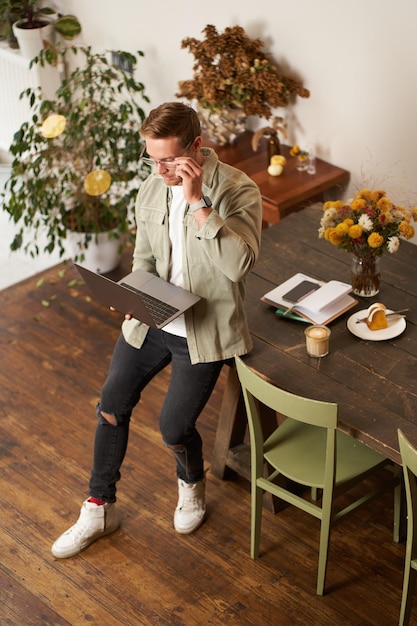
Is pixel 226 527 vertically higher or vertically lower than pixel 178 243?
lower

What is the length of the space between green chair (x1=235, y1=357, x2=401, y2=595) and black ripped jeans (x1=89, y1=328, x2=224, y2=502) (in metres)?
0.19

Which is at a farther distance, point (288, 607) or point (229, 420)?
point (229, 420)

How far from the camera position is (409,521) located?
2459 mm

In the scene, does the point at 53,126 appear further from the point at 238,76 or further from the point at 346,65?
the point at 346,65

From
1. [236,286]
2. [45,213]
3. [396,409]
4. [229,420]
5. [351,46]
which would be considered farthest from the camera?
[45,213]

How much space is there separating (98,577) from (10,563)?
313 mm

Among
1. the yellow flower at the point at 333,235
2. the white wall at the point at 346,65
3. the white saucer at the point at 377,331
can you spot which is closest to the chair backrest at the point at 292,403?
the white saucer at the point at 377,331

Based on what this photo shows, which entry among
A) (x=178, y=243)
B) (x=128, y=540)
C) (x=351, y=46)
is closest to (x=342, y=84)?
(x=351, y=46)

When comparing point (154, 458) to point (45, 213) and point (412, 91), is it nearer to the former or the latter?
point (45, 213)

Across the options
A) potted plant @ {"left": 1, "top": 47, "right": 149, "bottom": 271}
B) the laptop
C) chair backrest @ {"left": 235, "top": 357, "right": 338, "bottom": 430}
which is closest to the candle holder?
chair backrest @ {"left": 235, "top": 357, "right": 338, "bottom": 430}

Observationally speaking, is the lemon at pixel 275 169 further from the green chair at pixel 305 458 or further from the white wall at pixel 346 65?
the green chair at pixel 305 458

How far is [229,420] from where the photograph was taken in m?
3.21

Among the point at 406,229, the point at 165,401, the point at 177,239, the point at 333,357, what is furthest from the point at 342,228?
the point at 165,401

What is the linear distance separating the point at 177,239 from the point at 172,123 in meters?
0.40
